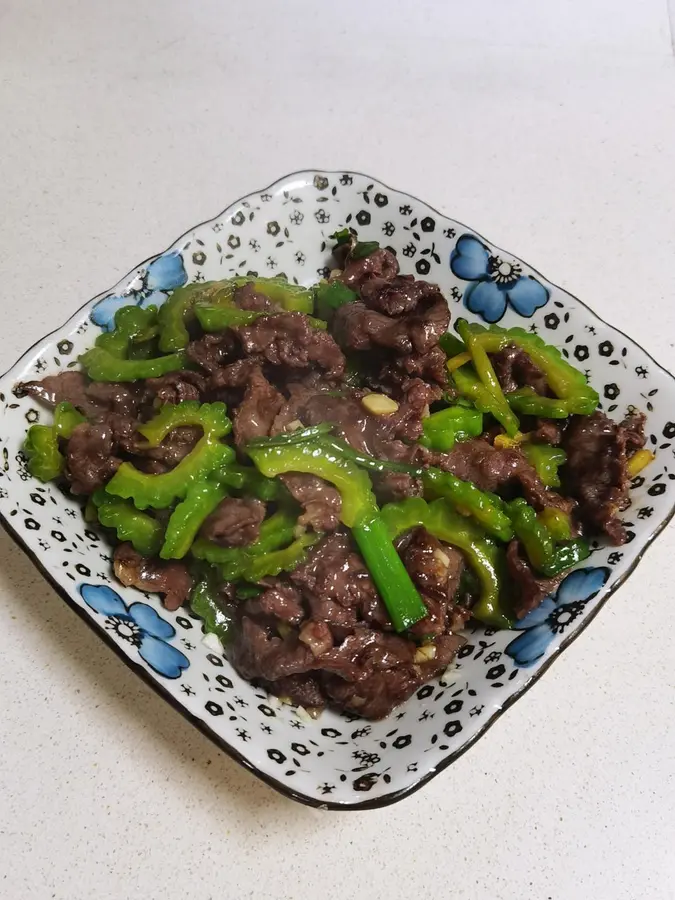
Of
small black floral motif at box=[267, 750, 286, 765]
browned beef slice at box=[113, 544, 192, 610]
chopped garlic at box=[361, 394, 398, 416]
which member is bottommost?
small black floral motif at box=[267, 750, 286, 765]

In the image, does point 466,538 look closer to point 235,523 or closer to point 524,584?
point 524,584

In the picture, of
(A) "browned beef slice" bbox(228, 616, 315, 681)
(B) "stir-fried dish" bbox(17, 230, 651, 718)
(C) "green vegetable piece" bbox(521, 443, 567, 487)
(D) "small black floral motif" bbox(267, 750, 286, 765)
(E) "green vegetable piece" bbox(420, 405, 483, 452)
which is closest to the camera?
(D) "small black floral motif" bbox(267, 750, 286, 765)

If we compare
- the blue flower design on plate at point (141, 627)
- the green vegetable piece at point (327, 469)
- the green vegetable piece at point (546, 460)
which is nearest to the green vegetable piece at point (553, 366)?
the green vegetable piece at point (546, 460)

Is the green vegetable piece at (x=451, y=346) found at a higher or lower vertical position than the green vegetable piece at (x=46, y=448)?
higher

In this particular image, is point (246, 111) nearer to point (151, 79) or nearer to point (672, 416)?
point (151, 79)

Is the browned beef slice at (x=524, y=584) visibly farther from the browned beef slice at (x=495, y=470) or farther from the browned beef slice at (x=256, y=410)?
the browned beef slice at (x=256, y=410)

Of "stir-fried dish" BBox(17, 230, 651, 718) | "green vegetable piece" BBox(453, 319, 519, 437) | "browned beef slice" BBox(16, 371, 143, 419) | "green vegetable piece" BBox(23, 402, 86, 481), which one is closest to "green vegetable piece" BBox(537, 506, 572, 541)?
"stir-fried dish" BBox(17, 230, 651, 718)

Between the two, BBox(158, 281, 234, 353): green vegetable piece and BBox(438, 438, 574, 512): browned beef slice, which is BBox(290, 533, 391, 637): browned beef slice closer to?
BBox(438, 438, 574, 512): browned beef slice
